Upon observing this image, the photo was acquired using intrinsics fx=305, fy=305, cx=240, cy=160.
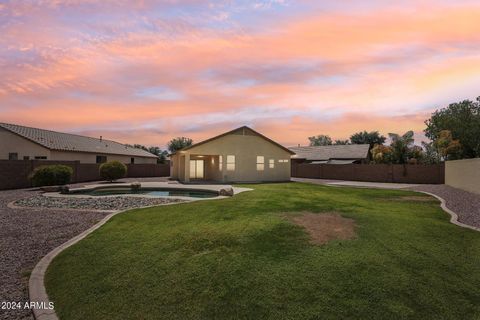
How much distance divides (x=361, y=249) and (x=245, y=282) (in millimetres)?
3012

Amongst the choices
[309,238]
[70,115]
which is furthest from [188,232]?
[70,115]

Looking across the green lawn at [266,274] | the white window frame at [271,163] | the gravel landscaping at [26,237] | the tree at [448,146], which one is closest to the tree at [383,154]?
the tree at [448,146]

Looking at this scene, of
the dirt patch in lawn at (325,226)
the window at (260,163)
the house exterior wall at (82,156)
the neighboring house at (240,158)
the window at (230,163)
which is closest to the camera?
the dirt patch in lawn at (325,226)

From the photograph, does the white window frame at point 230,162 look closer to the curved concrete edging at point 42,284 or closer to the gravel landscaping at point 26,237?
the gravel landscaping at point 26,237

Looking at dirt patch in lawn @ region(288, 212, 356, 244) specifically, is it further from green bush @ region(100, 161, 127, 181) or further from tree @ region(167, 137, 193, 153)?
tree @ region(167, 137, 193, 153)

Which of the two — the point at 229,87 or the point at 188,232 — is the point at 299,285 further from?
the point at 229,87

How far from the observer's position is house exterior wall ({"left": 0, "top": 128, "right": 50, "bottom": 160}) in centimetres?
2922

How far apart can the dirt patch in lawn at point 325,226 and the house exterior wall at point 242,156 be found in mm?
19919

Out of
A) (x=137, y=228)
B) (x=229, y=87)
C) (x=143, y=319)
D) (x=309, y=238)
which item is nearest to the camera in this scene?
(x=143, y=319)

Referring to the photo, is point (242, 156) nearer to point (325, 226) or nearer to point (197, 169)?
point (197, 169)

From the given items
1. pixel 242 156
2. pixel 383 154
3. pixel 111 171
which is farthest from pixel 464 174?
pixel 111 171

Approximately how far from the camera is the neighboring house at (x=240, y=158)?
2962cm

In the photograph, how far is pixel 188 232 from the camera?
27.6ft

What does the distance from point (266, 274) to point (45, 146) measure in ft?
99.6
